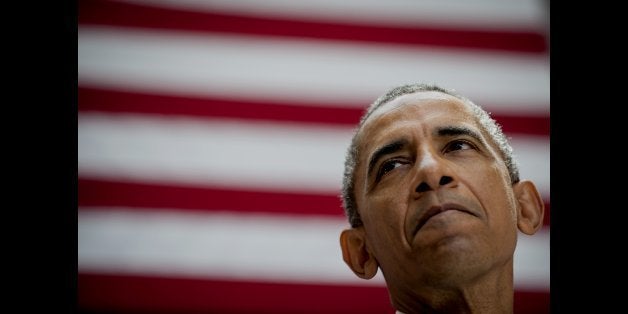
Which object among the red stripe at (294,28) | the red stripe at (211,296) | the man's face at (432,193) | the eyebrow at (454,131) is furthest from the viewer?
the red stripe at (294,28)

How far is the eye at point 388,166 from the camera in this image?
121 centimetres

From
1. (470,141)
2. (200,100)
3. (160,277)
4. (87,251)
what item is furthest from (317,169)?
(470,141)

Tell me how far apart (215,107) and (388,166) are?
0.99m

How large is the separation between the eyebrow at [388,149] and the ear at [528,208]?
0.26 metres

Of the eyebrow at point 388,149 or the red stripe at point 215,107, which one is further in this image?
the red stripe at point 215,107

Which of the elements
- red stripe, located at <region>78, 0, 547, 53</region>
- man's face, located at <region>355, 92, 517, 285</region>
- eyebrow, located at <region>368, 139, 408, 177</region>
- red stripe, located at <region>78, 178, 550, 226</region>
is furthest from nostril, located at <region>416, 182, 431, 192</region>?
red stripe, located at <region>78, 0, 547, 53</region>

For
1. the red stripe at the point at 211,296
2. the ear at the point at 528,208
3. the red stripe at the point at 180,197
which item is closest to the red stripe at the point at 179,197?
the red stripe at the point at 180,197

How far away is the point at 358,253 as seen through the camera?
4.34 ft

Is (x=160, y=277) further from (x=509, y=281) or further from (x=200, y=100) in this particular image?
(x=509, y=281)

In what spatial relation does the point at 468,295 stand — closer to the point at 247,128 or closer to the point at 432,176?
the point at 432,176

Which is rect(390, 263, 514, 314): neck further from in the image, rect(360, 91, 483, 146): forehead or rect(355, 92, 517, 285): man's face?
rect(360, 91, 483, 146): forehead

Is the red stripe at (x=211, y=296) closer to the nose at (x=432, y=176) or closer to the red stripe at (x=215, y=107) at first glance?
the red stripe at (x=215, y=107)

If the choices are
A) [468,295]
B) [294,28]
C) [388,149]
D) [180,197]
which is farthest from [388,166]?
[294,28]

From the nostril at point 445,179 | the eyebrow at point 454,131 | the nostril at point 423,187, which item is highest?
the eyebrow at point 454,131
